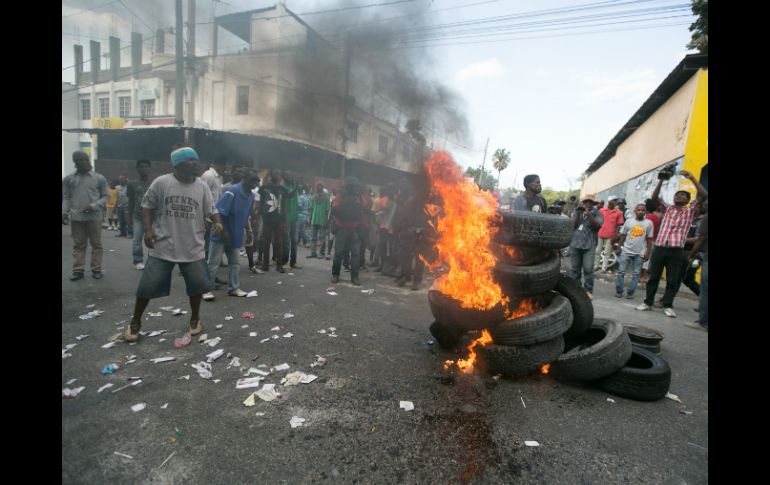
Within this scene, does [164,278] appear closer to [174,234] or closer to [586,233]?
[174,234]

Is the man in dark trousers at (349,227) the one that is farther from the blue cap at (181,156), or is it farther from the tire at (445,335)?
the blue cap at (181,156)

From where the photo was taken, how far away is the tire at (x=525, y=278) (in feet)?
11.8

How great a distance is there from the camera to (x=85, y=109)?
35.5 meters

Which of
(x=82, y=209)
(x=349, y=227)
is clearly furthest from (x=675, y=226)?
(x=82, y=209)

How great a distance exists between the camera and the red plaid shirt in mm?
6156

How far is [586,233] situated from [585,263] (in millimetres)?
687

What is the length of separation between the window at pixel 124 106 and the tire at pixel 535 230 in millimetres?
40030

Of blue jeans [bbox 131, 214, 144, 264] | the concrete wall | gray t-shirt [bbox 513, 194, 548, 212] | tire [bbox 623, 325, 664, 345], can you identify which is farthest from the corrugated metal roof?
blue jeans [bbox 131, 214, 144, 264]

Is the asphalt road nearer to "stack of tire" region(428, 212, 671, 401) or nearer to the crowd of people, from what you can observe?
"stack of tire" region(428, 212, 671, 401)

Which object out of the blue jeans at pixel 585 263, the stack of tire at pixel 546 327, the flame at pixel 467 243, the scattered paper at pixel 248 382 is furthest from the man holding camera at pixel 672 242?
the scattered paper at pixel 248 382
